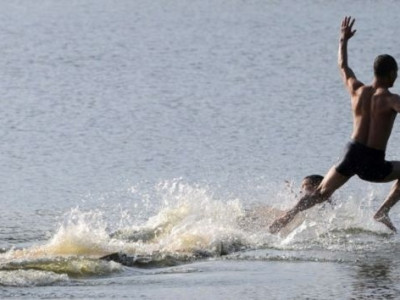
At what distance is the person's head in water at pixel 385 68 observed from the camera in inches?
523

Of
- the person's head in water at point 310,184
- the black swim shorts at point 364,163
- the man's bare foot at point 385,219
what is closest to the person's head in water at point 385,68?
the black swim shorts at point 364,163

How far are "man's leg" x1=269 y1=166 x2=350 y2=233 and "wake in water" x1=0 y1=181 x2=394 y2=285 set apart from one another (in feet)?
0.36

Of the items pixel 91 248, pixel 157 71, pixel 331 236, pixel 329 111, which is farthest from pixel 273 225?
pixel 157 71

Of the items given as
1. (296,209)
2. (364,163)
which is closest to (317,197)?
(296,209)

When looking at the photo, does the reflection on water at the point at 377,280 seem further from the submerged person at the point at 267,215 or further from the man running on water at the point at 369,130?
the submerged person at the point at 267,215

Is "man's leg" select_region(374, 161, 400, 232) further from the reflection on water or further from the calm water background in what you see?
the reflection on water

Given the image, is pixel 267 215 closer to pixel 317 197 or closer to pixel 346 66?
pixel 317 197

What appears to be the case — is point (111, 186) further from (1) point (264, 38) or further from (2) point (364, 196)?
(1) point (264, 38)

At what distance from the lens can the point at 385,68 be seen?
13328 millimetres

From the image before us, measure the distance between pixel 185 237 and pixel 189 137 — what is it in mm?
6685

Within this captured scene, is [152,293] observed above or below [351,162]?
below

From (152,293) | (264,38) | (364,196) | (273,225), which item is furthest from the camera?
(264,38)

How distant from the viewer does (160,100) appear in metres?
24.0

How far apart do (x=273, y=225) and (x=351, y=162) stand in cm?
101
